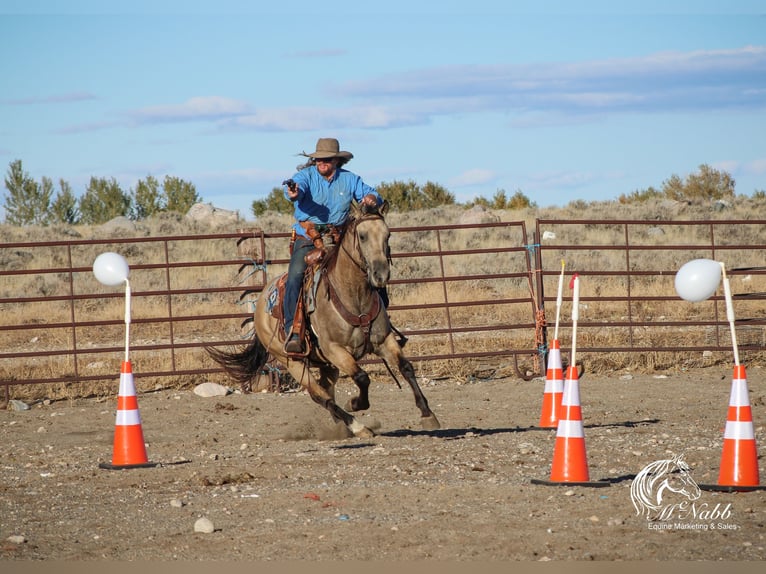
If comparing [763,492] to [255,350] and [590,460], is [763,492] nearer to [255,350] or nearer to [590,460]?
[590,460]

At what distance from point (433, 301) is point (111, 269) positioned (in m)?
14.5

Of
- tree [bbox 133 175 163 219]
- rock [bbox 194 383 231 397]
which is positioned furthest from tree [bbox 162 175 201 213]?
rock [bbox 194 383 231 397]

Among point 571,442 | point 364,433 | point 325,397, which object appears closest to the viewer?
point 571,442

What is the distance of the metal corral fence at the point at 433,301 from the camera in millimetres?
14805

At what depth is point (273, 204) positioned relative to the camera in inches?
1738

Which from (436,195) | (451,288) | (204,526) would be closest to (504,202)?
(436,195)

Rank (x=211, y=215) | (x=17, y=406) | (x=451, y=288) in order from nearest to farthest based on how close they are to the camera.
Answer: (x=17, y=406), (x=451, y=288), (x=211, y=215)

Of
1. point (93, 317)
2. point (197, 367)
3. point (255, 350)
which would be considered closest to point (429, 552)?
point (255, 350)

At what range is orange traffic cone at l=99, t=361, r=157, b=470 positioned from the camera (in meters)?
8.53

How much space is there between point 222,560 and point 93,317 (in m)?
17.9

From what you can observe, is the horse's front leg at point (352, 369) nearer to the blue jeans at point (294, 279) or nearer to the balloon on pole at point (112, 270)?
the blue jeans at point (294, 279)

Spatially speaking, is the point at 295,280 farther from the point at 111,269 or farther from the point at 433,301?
the point at 433,301

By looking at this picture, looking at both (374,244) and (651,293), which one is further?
(651,293)

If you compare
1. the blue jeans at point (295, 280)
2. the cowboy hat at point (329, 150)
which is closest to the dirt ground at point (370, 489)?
the blue jeans at point (295, 280)
